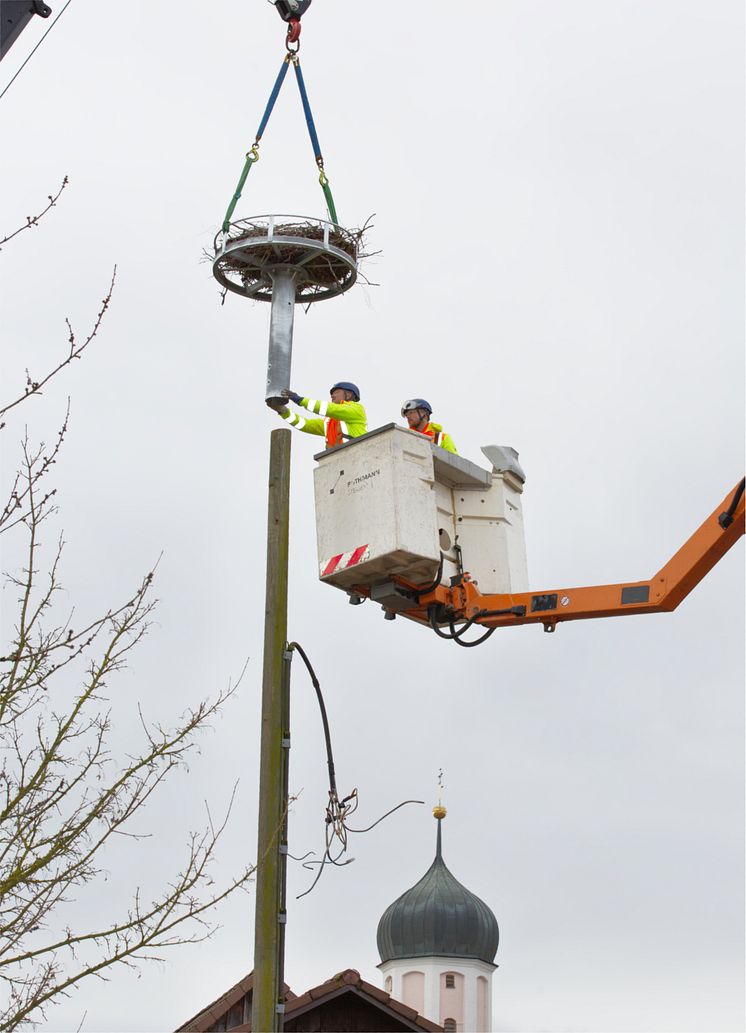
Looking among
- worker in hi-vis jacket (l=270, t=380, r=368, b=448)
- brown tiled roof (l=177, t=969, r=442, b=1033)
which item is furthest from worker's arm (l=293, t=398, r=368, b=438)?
brown tiled roof (l=177, t=969, r=442, b=1033)

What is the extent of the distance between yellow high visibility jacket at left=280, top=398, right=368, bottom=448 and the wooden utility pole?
561mm

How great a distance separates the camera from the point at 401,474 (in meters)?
10.6

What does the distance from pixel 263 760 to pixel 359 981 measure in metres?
8.69

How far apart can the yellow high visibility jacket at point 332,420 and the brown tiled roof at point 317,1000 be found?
746 centimetres

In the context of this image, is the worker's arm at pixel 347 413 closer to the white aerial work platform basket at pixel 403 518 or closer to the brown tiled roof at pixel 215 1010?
the white aerial work platform basket at pixel 403 518

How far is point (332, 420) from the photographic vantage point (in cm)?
1133

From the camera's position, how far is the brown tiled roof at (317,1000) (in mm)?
17500

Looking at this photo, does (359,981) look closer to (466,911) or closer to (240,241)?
(240,241)

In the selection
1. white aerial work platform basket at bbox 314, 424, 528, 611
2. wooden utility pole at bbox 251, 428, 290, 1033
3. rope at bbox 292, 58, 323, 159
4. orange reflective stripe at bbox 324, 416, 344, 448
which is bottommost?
wooden utility pole at bbox 251, 428, 290, 1033

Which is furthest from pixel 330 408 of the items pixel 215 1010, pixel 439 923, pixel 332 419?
pixel 439 923

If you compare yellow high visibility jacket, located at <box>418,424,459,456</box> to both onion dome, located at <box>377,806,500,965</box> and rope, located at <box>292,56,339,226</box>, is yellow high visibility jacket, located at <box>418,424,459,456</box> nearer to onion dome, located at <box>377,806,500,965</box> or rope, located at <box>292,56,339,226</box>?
rope, located at <box>292,56,339,226</box>

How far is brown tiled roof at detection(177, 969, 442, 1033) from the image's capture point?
17.5m

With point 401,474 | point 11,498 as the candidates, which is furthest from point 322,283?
point 11,498

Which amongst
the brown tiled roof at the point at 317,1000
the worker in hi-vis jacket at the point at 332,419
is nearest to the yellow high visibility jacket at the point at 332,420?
the worker in hi-vis jacket at the point at 332,419
